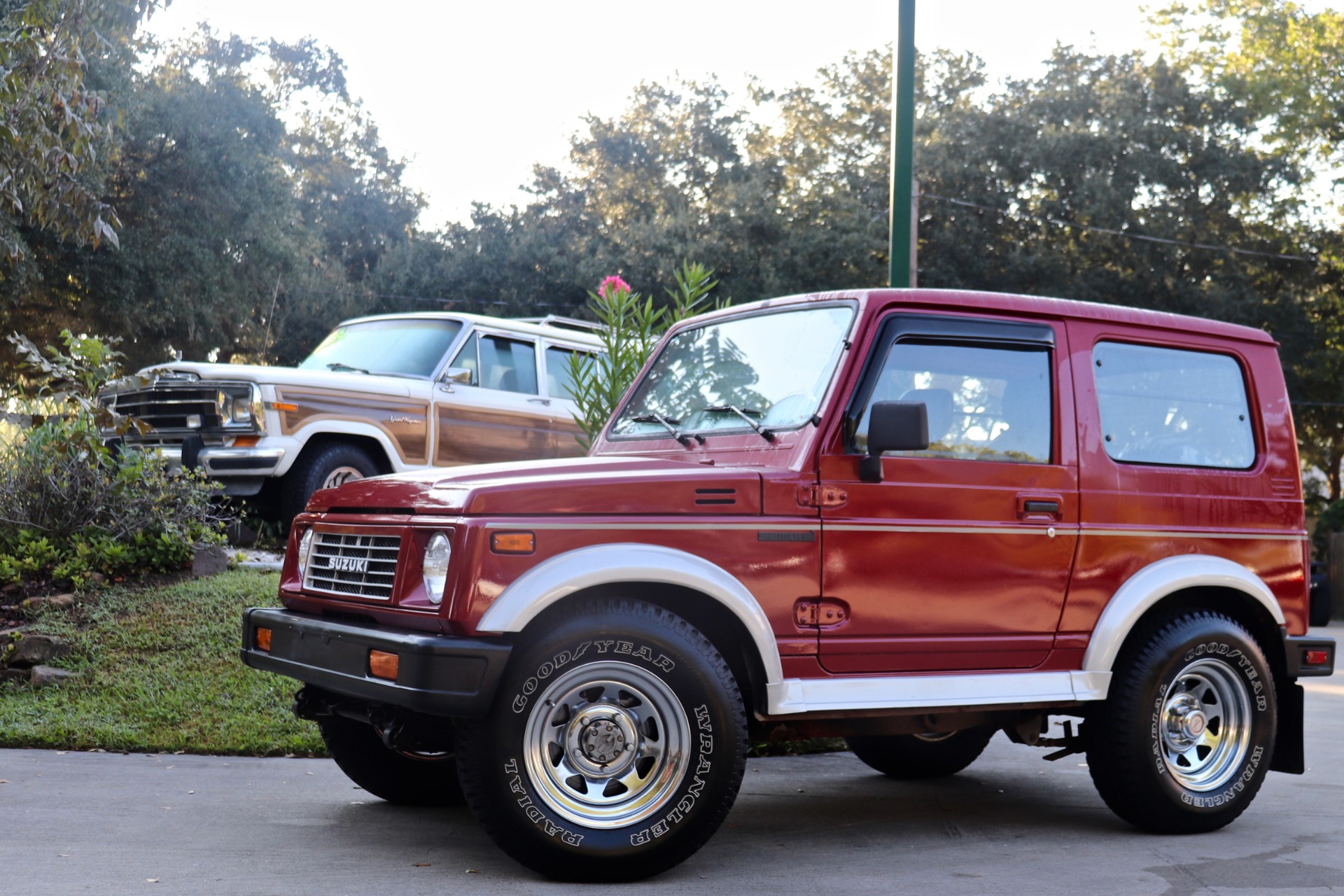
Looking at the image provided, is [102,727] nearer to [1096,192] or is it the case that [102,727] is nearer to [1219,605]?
[1219,605]

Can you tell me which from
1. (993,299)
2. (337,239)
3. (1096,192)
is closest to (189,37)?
(337,239)

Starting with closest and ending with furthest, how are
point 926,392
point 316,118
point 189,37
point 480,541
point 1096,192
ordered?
point 480,541
point 926,392
point 1096,192
point 189,37
point 316,118

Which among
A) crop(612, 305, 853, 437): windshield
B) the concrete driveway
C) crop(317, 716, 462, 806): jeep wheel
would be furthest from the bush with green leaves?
crop(612, 305, 853, 437): windshield

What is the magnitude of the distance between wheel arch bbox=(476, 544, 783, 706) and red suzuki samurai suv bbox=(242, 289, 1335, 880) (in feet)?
0.05

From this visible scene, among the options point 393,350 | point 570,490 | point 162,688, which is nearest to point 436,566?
point 570,490

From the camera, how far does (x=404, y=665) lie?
4301mm

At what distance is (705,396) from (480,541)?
5.41ft

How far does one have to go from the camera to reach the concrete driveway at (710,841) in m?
4.59

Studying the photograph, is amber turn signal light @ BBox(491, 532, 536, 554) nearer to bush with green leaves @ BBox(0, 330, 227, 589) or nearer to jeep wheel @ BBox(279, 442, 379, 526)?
bush with green leaves @ BBox(0, 330, 227, 589)

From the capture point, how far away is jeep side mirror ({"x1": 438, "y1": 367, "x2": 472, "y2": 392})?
36.9 ft

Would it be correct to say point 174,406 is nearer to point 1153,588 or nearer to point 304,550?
point 304,550

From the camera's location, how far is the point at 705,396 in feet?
18.8

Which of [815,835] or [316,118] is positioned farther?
[316,118]

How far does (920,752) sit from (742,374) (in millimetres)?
2495
